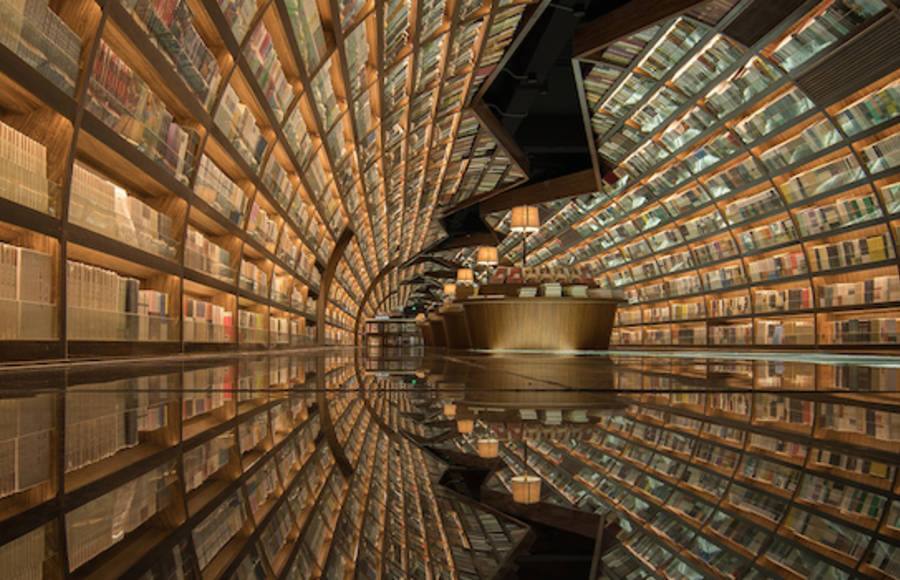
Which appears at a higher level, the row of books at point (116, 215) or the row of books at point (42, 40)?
the row of books at point (42, 40)

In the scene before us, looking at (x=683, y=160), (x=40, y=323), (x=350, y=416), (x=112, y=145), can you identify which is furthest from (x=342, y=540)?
(x=683, y=160)

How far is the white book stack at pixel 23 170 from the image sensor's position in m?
2.43

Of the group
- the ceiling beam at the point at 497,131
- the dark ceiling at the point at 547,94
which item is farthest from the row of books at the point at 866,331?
the ceiling beam at the point at 497,131

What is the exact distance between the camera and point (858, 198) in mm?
7391

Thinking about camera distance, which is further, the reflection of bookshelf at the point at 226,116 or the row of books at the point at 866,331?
the row of books at the point at 866,331

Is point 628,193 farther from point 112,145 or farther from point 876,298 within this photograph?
point 112,145

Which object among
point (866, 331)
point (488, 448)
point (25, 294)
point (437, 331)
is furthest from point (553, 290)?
point (437, 331)

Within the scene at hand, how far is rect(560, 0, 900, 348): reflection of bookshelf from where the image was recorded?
6.54 meters

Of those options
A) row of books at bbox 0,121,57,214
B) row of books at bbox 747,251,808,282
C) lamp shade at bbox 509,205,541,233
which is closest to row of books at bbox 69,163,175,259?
row of books at bbox 0,121,57,214

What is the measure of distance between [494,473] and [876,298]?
872 centimetres

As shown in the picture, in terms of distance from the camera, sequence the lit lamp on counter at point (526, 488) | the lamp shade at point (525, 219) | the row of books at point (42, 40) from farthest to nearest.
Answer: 1. the lamp shade at point (525, 219)
2. the row of books at point (42, 40)
3. the lit lamp on counter at point (526, 488)

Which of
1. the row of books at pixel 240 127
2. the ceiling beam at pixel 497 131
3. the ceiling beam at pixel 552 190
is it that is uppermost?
the ceiling beam at pixel 497 131

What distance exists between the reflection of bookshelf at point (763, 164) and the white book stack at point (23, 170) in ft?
18.8

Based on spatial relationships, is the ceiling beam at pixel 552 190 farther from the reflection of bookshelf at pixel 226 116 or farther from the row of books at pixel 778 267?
the row of books at pixel 778 267
